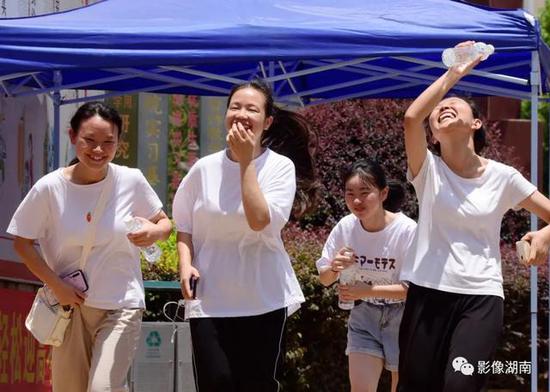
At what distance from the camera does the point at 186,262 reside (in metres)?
5.23

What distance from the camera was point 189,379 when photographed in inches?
364

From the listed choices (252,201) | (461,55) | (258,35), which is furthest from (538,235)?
(258,35)

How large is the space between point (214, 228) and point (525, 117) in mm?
17700

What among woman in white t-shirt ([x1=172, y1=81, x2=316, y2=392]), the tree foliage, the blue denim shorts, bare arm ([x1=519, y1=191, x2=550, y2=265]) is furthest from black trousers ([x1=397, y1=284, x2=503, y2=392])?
the tree foliage

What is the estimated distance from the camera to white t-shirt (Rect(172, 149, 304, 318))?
512 centimetres

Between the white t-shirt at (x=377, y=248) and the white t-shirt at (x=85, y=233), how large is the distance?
158 centimetres

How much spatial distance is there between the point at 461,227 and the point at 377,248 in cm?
172

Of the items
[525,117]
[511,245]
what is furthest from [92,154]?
[525,117]

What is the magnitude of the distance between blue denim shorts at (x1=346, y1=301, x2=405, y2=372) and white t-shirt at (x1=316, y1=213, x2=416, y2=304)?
0.29 feet

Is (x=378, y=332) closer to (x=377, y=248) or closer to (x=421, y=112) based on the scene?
(x=377, y=248)

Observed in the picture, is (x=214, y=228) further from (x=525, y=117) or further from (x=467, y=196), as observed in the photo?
(x=525, y=117)

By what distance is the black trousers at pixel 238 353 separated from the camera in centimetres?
506

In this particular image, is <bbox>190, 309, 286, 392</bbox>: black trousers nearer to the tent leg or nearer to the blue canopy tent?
the blue canopy tent

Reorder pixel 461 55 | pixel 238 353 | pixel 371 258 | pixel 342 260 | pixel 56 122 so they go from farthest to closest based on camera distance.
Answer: pixel 56 122
pixel 371 258
pixel 342 260
pixel 461 55
pixel 238 353
